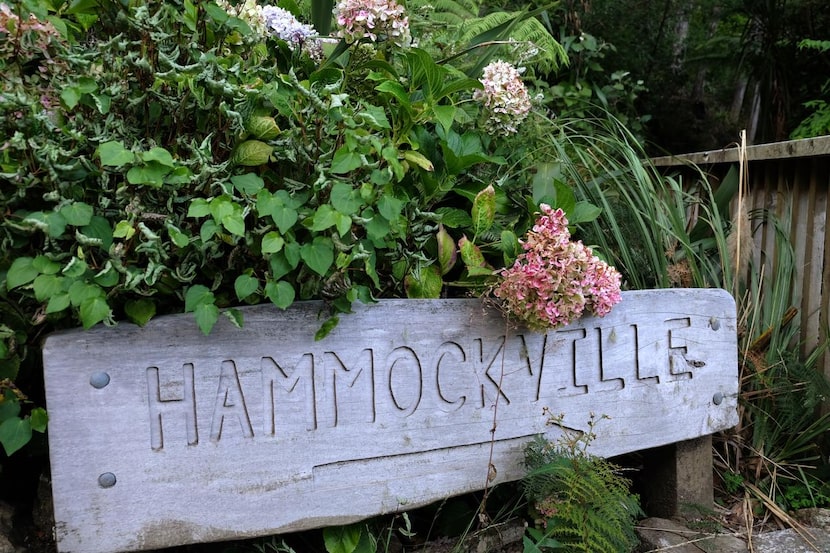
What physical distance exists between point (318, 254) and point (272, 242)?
0.37 ft

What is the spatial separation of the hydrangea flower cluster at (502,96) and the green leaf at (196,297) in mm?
1120

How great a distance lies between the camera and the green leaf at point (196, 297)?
1.45 m

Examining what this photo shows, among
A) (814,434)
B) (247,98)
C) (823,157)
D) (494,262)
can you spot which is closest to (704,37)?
(823,157)

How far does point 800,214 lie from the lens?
2.70 meters

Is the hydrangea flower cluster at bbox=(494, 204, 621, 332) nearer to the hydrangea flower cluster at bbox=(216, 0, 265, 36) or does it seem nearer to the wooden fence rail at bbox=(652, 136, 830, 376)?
the hydrangea flower cluster at bbox=(216, 0, 265, 36)

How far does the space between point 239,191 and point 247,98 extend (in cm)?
23

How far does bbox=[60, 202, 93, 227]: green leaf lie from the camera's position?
136 centimetres

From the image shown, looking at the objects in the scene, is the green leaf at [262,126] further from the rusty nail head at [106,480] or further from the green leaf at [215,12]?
the rusty nail head at [106,480]

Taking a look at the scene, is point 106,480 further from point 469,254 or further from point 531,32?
point 531,32

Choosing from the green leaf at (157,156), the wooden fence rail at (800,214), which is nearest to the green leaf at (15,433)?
the green leaf at (157,156)

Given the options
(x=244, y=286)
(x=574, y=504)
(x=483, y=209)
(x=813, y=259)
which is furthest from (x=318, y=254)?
(x=813, y=259)

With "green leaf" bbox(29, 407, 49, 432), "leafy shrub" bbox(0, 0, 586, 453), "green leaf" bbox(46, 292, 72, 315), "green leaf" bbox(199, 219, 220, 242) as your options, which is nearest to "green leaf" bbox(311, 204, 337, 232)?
"leafy shrub" bbox(0, 0, 586, 453)

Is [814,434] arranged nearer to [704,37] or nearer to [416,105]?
[416,105]

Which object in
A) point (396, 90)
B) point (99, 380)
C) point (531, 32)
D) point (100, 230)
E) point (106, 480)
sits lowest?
point (106, 480)
